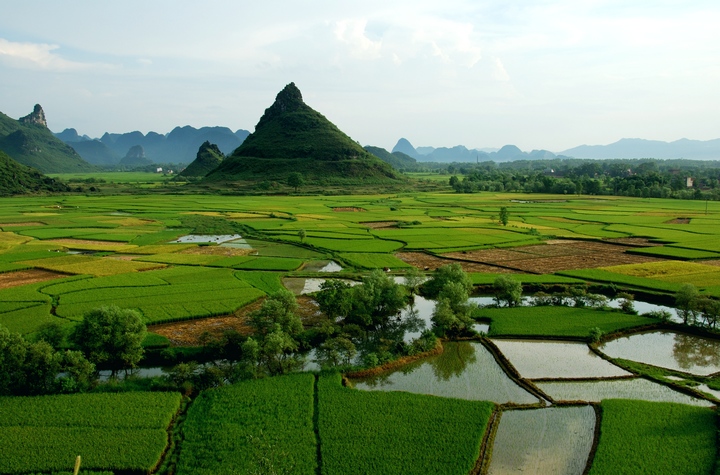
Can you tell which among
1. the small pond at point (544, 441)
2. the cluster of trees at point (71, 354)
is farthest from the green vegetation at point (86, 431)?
the small pond at point (544, 441)

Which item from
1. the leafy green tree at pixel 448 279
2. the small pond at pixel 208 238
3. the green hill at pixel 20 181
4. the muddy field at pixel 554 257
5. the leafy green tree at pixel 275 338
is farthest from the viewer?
the green hill at pixel 20 181

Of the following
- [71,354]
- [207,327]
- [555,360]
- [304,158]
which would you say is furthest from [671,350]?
[304,158]

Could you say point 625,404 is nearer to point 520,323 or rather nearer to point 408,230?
point 520,323

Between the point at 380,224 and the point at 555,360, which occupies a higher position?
the point at 380,224

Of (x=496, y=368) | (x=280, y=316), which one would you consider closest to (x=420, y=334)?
(x=496, y=368)

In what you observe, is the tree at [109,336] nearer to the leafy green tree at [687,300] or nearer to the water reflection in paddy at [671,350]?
the water reflection in paddy at [671,350]

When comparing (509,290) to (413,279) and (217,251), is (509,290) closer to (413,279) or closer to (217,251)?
(413,279)
